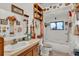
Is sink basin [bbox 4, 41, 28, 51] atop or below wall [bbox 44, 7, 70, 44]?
below

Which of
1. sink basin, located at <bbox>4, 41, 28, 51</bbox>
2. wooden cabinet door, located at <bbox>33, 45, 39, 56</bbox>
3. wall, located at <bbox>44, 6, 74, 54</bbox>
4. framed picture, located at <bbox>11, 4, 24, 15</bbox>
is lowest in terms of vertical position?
wooden cabinet door, located at <bbox>33, 45, 39, 56</bbox>

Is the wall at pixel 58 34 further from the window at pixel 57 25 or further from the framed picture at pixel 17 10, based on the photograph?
the framed picture at pixel 17 10

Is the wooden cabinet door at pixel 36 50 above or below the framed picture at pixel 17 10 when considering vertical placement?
below

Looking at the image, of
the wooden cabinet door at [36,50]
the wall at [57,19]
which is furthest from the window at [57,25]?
the wooden cabinet door at [36,50]

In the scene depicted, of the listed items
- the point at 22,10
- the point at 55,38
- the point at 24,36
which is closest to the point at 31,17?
the point at 22,10

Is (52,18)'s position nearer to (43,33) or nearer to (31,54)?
(43,33)

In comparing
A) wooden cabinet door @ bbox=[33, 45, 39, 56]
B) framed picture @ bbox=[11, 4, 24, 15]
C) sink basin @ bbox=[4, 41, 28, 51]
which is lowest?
wooden cabinet door @ bbox=[33, 45, 39, 56]

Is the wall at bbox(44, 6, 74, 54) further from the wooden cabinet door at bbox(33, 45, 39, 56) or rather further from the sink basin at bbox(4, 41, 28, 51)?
the sink basin at bbox(4, 41, 28, 51)

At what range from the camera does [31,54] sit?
1.82m

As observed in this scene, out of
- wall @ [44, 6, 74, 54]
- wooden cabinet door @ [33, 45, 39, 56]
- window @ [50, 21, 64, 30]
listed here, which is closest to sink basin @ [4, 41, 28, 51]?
wooden cabinet door @ [33, 45, 39, 56]

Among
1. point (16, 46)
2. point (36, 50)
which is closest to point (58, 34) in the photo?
point (36, 50)

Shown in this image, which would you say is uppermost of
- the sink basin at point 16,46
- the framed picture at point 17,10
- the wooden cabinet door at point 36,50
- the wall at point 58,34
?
the framed picture at point 17,10

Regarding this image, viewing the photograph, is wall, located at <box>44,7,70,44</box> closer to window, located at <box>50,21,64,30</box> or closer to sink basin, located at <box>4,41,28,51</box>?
window, located at <box>50,21,64,30</box>

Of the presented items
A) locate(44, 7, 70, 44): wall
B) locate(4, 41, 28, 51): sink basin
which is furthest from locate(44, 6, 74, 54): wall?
locate(4, 41, 28, 51): sink basin
